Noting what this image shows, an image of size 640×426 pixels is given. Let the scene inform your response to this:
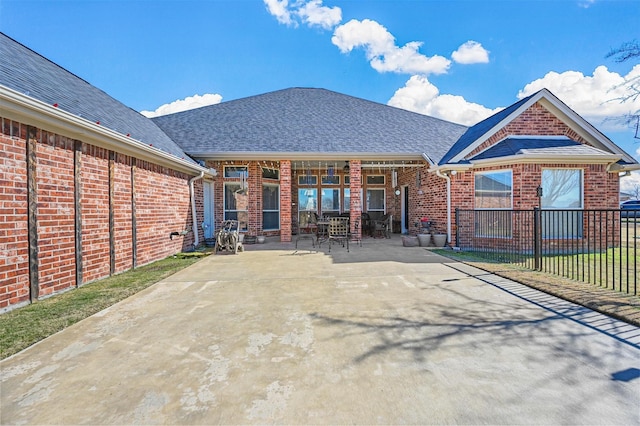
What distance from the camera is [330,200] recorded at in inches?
616

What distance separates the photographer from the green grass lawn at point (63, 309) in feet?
10.0

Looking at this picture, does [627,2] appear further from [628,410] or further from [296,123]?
[296,123]

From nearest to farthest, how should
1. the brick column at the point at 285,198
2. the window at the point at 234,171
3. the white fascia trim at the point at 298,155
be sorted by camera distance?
the white fascia trim at the point at 298,155
the brick column at the point at 285,198
the window at the point at 234,171

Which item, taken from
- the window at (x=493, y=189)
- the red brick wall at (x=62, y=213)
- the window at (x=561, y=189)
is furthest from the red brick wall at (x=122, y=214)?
the window at (x=561, y=189)

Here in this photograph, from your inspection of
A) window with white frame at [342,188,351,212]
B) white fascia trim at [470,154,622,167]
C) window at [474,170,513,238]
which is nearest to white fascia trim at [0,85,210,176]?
window at [474,170,513,238]

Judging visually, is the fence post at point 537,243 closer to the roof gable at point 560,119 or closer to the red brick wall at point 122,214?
the roof gable at point 560,119

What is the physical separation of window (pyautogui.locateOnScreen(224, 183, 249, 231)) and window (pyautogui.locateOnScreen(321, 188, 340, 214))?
190 inches

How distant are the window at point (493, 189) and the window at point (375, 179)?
6.34 metres

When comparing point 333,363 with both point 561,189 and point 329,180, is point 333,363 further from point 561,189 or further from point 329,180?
point 329,180

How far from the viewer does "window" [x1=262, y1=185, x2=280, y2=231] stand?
12826mm

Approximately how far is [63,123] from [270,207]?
29.1 ft

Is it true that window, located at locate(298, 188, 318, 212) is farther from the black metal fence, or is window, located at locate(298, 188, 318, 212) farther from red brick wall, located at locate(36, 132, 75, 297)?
red brick wall, located at locate(36, 132, 75, 297)

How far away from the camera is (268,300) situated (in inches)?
172

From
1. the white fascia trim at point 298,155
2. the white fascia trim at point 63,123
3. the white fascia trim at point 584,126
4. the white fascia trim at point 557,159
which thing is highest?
the white fascia trim at point 584,126
